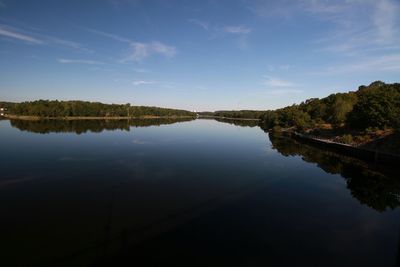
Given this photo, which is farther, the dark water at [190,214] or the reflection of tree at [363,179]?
the reflection of tree at [363,179]

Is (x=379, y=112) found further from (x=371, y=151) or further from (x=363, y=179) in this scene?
(x=363, y=179)

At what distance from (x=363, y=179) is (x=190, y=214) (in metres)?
27.3

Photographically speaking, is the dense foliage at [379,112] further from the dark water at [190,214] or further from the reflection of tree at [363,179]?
the dark water at [190,214]

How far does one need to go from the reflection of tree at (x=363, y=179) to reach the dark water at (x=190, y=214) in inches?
9.4

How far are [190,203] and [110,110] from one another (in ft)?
597

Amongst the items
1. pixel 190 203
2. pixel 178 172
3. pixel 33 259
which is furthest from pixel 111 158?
pixel 33 259

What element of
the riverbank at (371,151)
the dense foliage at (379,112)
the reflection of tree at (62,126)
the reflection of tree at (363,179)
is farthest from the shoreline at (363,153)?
the reflection of tree at (62,126)

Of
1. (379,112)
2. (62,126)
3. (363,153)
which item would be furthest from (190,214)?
(62,126)

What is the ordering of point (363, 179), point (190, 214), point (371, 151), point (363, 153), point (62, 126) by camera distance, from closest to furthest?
point (190, 214) < point (363, 179) < point (371, 151) < point (363, 153) < point (62, 126)

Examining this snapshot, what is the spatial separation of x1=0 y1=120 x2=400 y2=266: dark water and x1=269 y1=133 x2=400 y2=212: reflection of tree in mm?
238

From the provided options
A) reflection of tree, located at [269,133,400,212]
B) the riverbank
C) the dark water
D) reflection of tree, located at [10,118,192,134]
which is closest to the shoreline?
the riverbank

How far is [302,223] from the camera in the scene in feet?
69.6

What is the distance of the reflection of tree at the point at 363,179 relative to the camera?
29.0 m

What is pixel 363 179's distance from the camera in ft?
125
